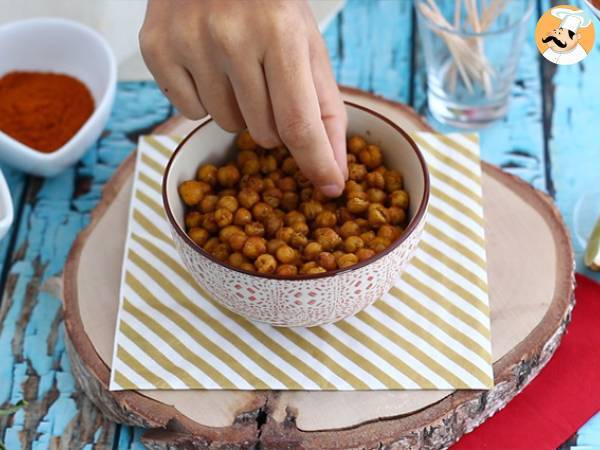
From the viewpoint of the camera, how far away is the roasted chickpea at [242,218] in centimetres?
106

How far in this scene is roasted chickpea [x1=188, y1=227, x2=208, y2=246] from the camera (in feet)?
3.47

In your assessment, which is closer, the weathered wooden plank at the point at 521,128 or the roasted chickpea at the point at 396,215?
the roasted chickpea at the point at 396,215

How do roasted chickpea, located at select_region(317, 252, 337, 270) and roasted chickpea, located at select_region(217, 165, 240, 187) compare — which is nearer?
roasted chickpea, located at select_region(317, 252, 337, 270)

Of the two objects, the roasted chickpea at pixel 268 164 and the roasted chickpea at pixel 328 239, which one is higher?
the roasted chickpea at pixel 268 164

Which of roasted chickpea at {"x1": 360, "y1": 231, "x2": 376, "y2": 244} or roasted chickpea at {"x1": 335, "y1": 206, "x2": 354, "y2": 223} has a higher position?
roasted chickpea at {"x1": 360, "y1": 231, "x2": 376, "y2": 244}

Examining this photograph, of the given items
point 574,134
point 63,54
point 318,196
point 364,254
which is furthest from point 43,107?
point 574,134

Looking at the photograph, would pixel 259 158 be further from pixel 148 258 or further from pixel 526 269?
pixel 526 269

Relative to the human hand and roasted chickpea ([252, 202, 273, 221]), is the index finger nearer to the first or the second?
the human hand

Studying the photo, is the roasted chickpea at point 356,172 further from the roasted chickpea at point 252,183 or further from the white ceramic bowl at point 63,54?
the white ceramic bowl at point 63,54

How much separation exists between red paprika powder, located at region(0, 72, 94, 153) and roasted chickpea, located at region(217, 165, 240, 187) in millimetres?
331

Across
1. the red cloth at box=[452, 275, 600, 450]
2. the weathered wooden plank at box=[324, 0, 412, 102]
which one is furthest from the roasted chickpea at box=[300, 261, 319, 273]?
the weathered wooden plank at box=[324, 0, 412, 102]

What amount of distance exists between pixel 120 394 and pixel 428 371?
0.34 meters

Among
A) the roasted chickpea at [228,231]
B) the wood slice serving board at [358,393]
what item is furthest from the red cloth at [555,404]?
the roasted chickpea at [228,231]

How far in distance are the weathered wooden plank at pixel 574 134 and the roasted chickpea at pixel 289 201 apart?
15.6 inches
